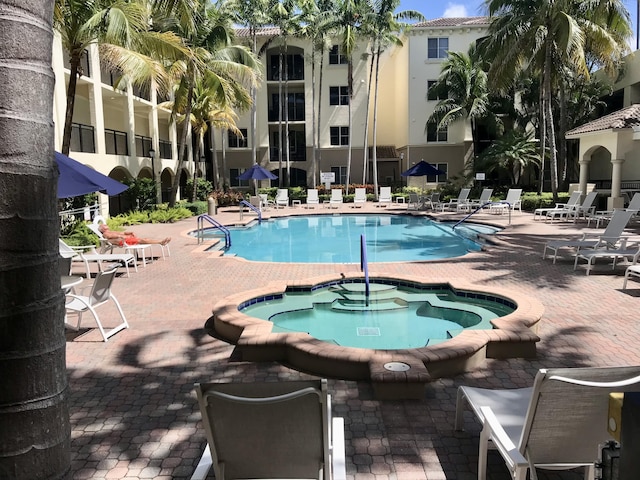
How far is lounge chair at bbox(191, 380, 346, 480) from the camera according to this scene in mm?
2484

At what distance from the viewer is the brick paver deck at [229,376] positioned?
11.7 feet

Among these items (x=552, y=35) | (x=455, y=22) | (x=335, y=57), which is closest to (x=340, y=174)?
(x=335, y=57)

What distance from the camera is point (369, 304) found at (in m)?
8.48

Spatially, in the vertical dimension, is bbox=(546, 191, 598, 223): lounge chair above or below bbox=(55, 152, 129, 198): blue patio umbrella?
below

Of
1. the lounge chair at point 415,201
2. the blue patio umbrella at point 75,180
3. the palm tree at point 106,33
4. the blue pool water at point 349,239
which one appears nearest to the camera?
the blue patio umbrella at point 75,180

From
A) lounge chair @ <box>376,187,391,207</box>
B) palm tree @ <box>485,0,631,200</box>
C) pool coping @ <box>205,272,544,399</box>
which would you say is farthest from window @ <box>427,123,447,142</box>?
pool coping @ <box>205,272,544,399</box>

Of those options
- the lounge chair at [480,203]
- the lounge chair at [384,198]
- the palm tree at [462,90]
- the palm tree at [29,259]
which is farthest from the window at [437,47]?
the palm tree at [29,259]

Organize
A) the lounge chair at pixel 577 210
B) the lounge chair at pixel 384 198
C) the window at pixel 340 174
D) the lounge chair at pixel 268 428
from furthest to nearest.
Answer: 1. the window at pixel 340 174
2. the lounge chair at pixel 384 198
3. the lounge chair at pixel 577 210
4. the lounge chair at pixel 268 428

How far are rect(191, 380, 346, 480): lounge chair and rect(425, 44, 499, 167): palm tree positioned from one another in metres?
30.5

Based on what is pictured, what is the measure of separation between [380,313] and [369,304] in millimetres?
501

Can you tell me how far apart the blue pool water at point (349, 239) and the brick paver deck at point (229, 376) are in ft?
13.3

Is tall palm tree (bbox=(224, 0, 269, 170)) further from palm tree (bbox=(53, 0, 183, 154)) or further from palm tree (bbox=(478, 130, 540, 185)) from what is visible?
palm tree (bbox=(53, 0, 183, 154))

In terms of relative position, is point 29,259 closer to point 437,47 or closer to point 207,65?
point 207,65

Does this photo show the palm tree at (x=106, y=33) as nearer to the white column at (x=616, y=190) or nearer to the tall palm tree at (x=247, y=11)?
the tall palm tree at (x=247, y=11)
